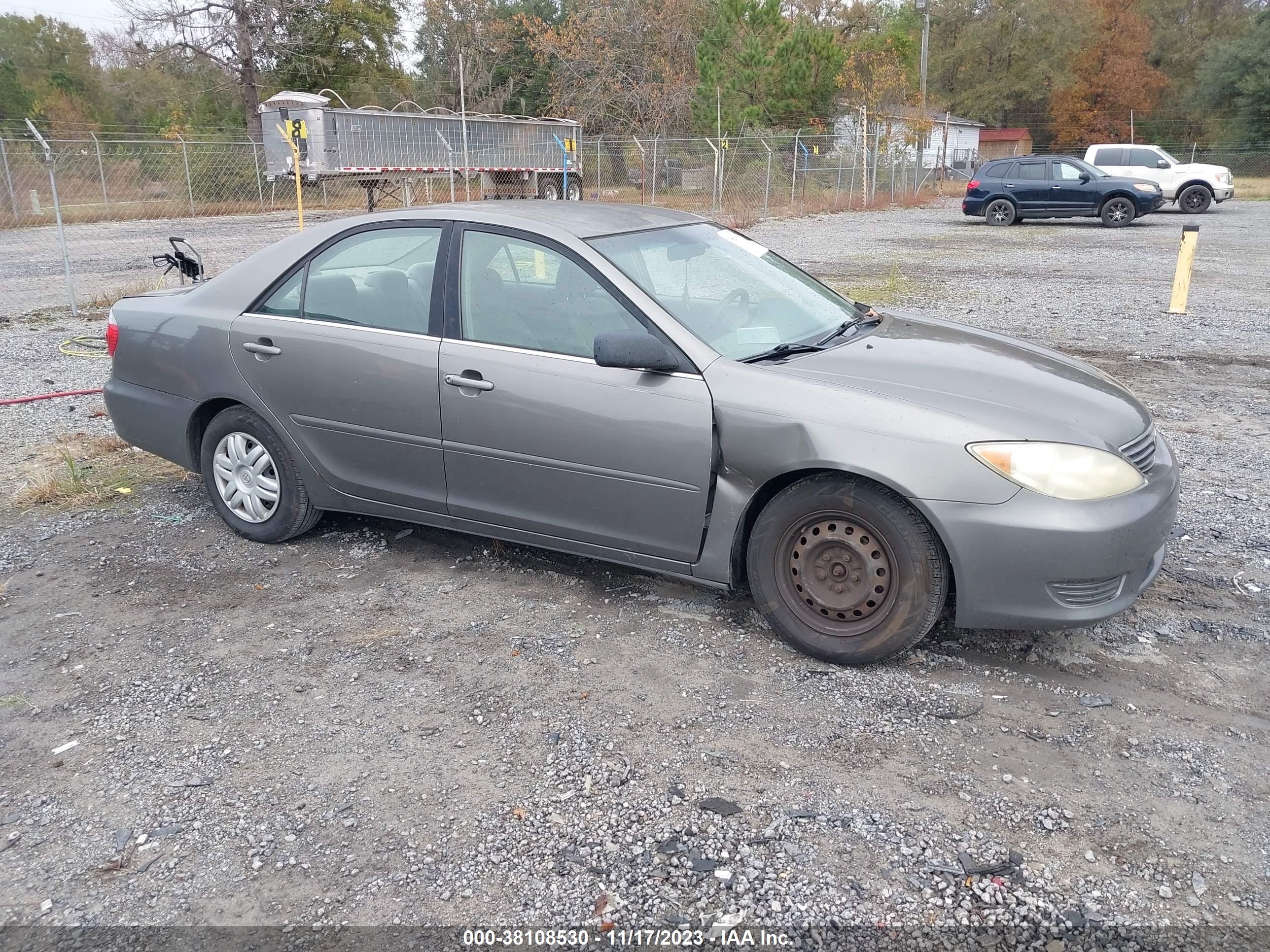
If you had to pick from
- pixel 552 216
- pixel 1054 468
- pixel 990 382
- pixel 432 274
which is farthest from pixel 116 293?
pixel 1054 468

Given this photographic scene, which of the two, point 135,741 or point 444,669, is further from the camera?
point 444,669

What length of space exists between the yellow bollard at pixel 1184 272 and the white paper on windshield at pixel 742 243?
7906 mm

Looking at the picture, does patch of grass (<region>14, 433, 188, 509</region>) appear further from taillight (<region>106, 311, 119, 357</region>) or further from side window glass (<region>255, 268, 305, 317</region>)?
side window glass (<region>255, 268, 305, 317</region>)

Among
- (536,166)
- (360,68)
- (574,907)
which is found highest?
(360,68)

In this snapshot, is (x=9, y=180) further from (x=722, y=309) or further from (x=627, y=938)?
(x=627, y=938)

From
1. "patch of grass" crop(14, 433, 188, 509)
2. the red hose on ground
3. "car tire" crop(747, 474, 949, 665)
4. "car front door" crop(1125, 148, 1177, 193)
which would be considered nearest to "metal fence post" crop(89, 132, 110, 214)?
the red hose on ground

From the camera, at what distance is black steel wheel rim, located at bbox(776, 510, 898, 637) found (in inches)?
138

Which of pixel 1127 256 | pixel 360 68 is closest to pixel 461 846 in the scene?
pixel 1127 256

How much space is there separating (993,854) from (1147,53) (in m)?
69.3

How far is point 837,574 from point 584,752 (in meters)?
1.10

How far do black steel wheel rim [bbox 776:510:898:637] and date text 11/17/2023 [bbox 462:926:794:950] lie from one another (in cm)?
138

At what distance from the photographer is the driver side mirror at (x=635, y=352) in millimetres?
3693

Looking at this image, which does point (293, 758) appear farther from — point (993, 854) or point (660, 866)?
point (993, 854)

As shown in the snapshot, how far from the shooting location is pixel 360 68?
154 ft
